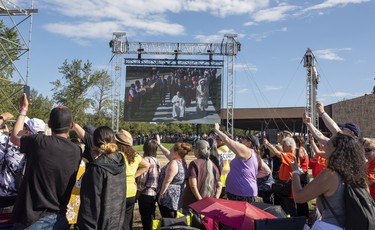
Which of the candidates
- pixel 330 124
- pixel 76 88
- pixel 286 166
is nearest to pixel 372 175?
pixel 330 124

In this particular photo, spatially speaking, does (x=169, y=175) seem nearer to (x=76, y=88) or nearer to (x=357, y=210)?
(x=357, y=210)

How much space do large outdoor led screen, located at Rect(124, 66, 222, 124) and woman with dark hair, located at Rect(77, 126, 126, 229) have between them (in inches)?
795

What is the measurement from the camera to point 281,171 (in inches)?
230

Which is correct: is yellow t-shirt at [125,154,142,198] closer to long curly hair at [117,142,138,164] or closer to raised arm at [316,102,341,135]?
long curly hair at [117,142,138,164]

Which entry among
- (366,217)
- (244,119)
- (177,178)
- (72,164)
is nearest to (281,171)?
(177,178)

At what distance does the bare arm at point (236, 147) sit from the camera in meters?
4.31

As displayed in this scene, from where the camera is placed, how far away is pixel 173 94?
77.5 ft

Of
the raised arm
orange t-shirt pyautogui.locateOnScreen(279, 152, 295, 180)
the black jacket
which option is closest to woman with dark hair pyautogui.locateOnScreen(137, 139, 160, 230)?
the black jacket

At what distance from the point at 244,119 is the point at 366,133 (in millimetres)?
12210

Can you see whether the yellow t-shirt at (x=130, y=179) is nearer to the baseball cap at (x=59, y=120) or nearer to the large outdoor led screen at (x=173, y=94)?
the baseball cap at (x=59, y=120)

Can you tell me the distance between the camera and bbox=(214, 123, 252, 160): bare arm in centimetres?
431

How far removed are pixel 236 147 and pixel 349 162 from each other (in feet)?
6.05

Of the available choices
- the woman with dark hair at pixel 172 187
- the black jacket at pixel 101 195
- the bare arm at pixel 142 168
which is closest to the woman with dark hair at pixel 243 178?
the woman with dark hair at pixel 172 187

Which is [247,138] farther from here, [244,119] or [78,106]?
[78,106]
